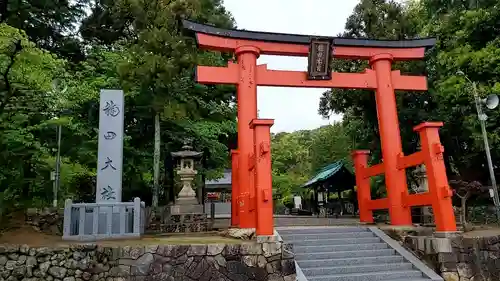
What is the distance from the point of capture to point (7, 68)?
7.52 m

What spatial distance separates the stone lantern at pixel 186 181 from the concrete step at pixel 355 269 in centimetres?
577

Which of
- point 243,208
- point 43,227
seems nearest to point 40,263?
point 43,227

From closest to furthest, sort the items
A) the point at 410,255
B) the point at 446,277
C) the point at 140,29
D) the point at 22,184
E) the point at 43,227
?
the point at 446,277 < the point at 410,255 < the point at 43,227 < the point at 22,184 < the point at 140,29

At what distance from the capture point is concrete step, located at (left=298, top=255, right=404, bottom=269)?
24.2ft

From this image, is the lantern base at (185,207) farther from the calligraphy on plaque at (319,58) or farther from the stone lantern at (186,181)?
the calligraphy on plaque at (319,58)

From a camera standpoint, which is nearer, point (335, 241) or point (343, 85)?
point (335, 241)

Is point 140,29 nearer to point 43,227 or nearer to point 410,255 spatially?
point 43,227

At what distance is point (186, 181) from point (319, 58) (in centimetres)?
606

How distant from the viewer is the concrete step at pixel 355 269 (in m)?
7.11

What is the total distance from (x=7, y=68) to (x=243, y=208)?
19.3 ft

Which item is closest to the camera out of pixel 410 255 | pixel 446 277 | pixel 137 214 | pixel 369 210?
pixel 446 277

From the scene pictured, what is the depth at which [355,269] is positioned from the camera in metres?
7.25

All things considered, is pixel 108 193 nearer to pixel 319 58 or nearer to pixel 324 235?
pixel 324 235

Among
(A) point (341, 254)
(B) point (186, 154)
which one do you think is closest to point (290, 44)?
(B) point (186, 154)
